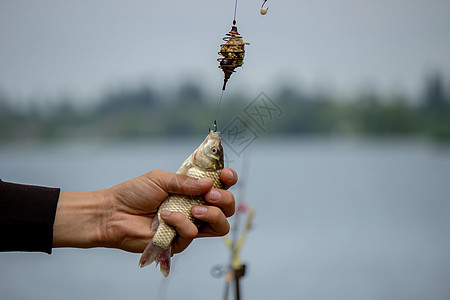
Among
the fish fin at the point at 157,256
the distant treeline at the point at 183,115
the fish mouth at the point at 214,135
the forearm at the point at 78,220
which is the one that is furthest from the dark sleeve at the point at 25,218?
the distant treeline at the point at 183,115

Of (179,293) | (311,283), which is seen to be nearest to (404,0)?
(311,283)

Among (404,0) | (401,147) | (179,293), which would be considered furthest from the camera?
(401,147)

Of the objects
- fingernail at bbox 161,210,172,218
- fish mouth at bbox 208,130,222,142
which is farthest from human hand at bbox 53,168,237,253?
fish mouth at bbox 208,130,222,142

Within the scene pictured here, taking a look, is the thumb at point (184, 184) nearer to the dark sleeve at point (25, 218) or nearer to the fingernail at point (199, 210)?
the fingernail at point (199, 210)

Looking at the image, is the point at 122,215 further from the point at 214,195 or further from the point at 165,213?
the point at 214,195

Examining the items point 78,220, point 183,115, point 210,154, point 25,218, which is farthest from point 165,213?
point 183,115

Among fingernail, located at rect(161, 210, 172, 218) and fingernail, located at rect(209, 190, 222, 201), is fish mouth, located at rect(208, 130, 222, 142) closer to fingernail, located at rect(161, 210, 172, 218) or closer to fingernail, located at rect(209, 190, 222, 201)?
fingernail, located at rect(209, 190, 222, 201)

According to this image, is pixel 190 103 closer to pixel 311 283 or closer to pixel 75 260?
pixel 75 260
